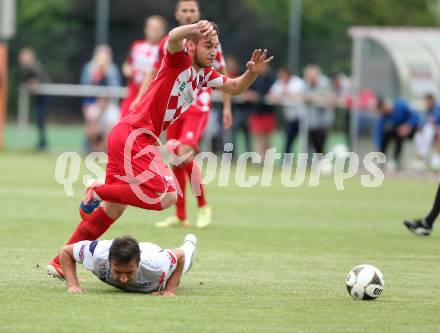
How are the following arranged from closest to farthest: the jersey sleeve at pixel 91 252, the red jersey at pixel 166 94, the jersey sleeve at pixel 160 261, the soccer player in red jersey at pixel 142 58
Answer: the jersey sleeve at pixel 91 252, the jersey sleeve at pixel 160 261, the red jersey at pixel 166 94, the soccer player in red jersey at pixel 142 58

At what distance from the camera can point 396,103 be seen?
25.8m

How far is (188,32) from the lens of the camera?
8828 mm

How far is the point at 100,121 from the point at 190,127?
1480 centimetres

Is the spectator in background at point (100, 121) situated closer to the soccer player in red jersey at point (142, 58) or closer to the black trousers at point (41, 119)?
the black trousers at point (41, 119)

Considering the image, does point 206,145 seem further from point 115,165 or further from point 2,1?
point 115,165

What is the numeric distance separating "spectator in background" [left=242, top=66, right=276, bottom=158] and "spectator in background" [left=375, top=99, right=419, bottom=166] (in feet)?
10.0

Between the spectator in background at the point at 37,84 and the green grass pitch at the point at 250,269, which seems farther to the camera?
the spectator in background at the point at 37,84

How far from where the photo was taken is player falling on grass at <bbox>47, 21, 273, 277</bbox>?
9.30 meters

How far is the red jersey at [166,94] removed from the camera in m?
9.38

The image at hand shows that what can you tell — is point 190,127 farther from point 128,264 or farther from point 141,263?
point 128,264

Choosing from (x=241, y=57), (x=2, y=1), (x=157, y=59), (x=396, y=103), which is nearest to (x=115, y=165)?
(x=157, y=59)

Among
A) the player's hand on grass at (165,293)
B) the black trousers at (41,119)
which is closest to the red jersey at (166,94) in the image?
the player's hand on grass at (165,293)

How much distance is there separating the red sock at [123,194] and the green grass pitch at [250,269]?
2.32 feet

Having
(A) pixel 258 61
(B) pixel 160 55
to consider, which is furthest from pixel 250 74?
(B) pixel 160 55
